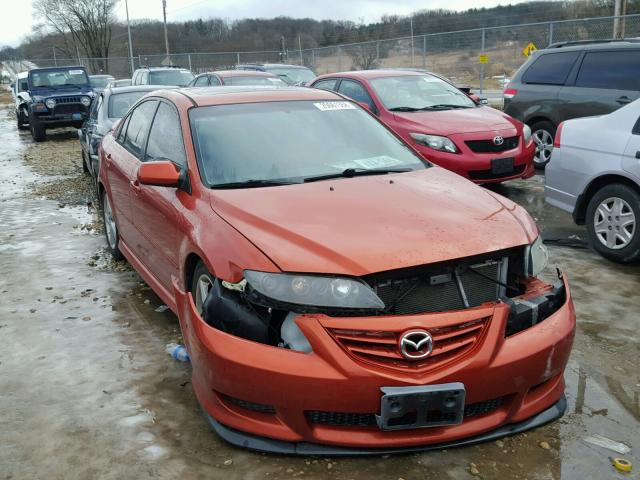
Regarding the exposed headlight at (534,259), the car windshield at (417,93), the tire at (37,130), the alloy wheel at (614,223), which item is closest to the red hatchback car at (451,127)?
the car windshield at (417,93)

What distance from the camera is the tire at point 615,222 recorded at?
5.50 metres

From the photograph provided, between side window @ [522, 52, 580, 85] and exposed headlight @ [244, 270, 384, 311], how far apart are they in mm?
8165

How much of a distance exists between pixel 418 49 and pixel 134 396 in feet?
78.1

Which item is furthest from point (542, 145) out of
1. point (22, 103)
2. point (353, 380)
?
point (22, 103)

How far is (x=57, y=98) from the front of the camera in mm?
17703

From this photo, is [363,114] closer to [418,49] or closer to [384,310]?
[384,310]

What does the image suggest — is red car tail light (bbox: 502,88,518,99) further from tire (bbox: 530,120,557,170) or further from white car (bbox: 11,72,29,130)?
white car (bbox: 11,72,29,130)

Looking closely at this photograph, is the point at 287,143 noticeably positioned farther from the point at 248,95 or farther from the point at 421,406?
the point at 421,406

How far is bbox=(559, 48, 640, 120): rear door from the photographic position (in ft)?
28.6

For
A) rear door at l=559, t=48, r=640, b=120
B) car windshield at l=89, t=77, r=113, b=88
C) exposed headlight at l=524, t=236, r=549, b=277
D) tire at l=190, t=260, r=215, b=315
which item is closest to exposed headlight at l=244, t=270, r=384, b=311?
tire at l=190, t=260, r=215, b=315

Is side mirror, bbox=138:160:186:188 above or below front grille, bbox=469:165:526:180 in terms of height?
above

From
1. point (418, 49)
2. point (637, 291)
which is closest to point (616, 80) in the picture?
point (637, 291)

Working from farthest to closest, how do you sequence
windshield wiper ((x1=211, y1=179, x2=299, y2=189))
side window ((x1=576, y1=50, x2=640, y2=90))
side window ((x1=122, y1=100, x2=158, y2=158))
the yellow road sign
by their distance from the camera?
the yellow road sign
side window ((x1=576, y1=50, x2=640, y2=90))
side window ((x1=122, y1=100, x2=158, y2=158))
windshield wiper ((x1=211, y1=179, x2=299, y2=189))

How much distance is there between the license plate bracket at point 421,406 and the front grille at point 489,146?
566cm
